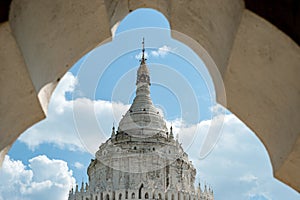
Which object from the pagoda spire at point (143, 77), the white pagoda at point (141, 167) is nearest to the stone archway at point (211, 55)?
the white pagoda at point (141, 167)

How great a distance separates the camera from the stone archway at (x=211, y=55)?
270cm

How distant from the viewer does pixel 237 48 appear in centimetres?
287

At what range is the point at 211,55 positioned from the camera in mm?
3459

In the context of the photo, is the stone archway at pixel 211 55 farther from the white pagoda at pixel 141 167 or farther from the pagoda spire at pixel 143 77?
the pagoda spire at pixel 143 77

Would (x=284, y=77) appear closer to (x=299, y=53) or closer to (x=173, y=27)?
(x=299, y=53)

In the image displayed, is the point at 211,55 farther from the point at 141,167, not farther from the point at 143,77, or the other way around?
the point at 143,77

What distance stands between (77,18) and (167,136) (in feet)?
130

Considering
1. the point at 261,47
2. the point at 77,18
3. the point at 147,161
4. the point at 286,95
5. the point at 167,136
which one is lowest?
the point at 286,95

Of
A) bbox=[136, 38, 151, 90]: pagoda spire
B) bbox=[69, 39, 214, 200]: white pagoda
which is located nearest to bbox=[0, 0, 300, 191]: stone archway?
bbox=[69, 39, 214, 200]: white pagoda

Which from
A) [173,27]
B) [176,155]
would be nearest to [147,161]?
[176,155]

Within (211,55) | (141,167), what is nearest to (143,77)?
(141,167)

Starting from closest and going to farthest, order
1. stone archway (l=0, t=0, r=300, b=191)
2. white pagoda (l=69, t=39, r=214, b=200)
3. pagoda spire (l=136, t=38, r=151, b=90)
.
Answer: stone archway (l=0, t=0, r=300, b=191)
white pagoda (l=69, t=39, r=214, b=200)
pagoda spire (l=136, t=38, r=151, b=90)

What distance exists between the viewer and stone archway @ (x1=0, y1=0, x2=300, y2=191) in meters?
2.70

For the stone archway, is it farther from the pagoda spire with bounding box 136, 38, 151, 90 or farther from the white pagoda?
the pagoda spire with bounding box 136, 38, 151, 90
